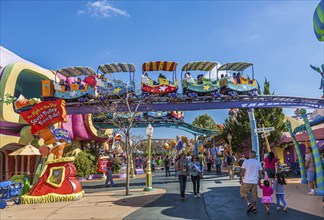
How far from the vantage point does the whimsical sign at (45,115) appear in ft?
43.3

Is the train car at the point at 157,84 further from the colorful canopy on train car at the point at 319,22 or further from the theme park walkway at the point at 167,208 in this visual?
the colorful canopy on train car at the point at 319,22

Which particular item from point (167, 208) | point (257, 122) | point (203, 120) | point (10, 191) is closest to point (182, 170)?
point (167, 208)

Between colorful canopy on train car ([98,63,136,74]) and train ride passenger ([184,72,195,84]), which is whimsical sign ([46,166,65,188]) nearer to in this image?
colorful canopy on train car ([98,63,136,74])

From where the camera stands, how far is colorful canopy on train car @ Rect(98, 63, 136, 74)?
65.5 ft

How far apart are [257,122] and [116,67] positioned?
45.9ft

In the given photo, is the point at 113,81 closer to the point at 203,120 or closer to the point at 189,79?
the point at 189,79

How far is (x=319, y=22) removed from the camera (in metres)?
6.12

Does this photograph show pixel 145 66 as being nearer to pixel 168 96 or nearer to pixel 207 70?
pixel 168 96

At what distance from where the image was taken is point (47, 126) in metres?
13.3

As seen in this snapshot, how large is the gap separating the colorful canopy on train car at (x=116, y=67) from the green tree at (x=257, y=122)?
12.6m

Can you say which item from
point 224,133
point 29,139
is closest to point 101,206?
point 29,139

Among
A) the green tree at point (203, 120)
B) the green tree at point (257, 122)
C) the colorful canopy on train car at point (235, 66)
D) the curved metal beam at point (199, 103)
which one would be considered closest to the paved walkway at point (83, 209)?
the curved metal beam at point (199, 103)

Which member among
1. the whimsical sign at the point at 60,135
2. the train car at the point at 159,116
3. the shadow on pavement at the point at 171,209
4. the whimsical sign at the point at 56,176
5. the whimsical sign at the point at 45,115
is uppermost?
the train car at the point at 159,116

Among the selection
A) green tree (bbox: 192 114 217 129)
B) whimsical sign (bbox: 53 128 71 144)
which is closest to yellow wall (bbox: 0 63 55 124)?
whimsical sign (bbox: 53 128 71 144)
